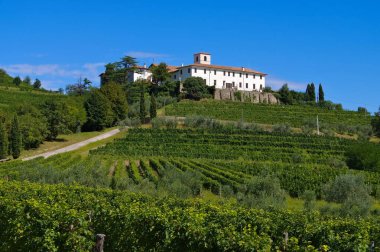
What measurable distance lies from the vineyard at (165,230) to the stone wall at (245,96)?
8680 cm

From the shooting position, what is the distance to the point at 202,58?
117250mm

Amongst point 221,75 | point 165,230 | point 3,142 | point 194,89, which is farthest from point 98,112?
point 165,230

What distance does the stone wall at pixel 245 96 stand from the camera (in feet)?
343

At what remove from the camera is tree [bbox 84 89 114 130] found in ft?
254

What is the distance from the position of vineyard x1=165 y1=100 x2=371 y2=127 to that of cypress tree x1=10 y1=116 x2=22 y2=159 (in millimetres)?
31409

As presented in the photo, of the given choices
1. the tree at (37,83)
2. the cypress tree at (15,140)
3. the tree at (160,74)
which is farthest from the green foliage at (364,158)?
the tree at (37,83)

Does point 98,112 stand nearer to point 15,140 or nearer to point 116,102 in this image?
point 116,102

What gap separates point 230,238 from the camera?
13.3 m

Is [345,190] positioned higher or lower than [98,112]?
lower

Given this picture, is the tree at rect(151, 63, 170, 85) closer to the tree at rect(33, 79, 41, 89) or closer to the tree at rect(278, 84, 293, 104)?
the tree at rect(278, 84, 293, 104)

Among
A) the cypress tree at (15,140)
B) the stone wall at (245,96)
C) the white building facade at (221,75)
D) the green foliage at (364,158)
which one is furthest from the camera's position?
the white building facade at (221,75)

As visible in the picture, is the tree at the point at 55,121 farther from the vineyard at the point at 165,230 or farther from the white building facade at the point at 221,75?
the vineyard at the point at 165,230

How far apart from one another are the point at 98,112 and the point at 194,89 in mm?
27980

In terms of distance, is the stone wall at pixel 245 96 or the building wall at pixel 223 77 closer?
the stone wall at pixel 245 96
